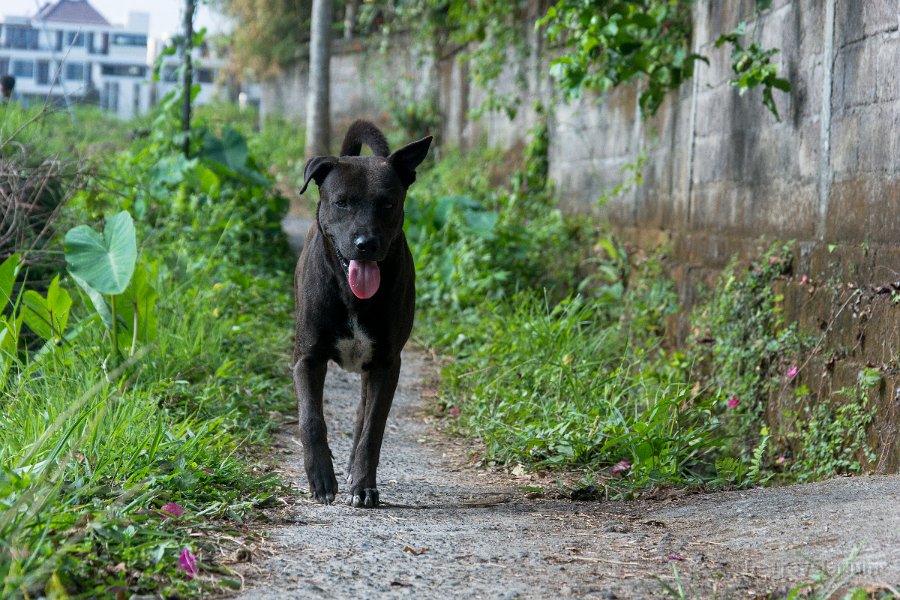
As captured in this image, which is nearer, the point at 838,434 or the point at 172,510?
the point at 172,510

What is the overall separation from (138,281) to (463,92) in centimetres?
1192

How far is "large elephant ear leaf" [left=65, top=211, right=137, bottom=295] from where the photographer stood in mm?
4844

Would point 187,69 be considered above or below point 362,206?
above

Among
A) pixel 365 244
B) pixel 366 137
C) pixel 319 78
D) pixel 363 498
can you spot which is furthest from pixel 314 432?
pixel 319 78

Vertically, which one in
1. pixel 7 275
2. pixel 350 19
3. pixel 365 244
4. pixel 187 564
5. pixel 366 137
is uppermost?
pixel 350 19

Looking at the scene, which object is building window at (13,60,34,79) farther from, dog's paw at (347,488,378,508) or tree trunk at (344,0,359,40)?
tree trunk at (344,0,359,40)

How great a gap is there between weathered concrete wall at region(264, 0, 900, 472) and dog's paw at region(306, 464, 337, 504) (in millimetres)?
2174

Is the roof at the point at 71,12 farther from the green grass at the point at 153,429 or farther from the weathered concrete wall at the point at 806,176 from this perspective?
the weathered concrete wall at the point at 806,176

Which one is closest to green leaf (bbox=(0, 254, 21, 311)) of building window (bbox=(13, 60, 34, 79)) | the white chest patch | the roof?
the white chest patch

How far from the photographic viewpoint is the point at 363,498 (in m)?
4.05

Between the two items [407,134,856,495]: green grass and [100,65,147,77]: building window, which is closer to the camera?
[407,134,856,495]: green grass

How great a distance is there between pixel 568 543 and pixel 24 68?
9.37 metres

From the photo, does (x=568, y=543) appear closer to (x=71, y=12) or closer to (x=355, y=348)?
(x=355, y=348)

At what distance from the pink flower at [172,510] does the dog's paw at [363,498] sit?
0.94m
